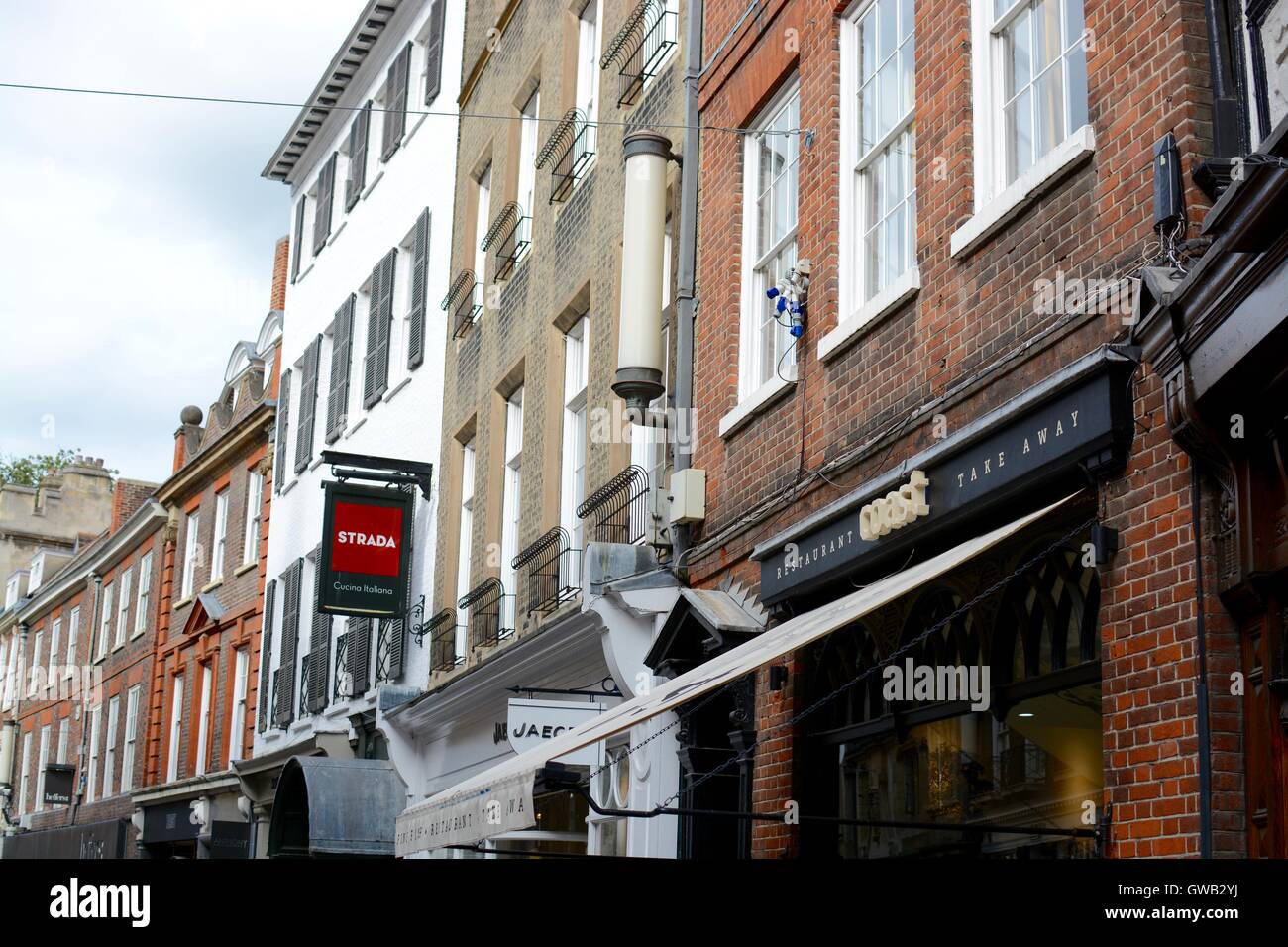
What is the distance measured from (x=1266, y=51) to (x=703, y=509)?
6.04 m

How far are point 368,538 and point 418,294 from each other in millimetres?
3869

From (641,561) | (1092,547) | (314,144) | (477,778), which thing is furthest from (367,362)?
(1092,547)

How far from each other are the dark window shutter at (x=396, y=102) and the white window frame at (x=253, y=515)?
7118 mm

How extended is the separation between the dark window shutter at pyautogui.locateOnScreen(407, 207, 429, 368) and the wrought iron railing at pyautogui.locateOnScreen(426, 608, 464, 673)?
397 centimetres

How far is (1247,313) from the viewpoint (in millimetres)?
5777

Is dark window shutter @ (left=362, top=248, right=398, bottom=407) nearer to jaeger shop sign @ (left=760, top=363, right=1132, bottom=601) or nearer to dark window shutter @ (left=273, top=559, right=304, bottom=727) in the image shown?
dark window shutter @ (left=273, top=559, right=304, bottom=727)

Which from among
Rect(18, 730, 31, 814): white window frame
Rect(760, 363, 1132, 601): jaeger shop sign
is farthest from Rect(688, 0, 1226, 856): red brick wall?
Rect(18, 730, 31, 814): white window frame

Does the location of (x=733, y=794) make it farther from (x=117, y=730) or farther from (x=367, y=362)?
(x=117, y=730)

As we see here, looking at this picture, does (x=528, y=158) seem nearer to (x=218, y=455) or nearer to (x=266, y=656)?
(x=266, y=656)

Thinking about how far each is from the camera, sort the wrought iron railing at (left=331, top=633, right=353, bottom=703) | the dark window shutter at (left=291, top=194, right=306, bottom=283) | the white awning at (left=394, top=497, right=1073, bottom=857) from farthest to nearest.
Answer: the dark window shutter at (left=291, top=194, right=306, bottom=283) → the wrought iron railing at (left=331, top=633, right=353, bottom=703) → the white awning at (left=394, top=497, right=1073, bottom=857)

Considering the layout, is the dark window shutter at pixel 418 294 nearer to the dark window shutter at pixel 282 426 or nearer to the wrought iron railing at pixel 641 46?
the dark window shutter at pixel 282 426

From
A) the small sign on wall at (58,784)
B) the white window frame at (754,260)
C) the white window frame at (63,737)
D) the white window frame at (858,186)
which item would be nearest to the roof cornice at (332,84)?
the white window frame at (754,260)
